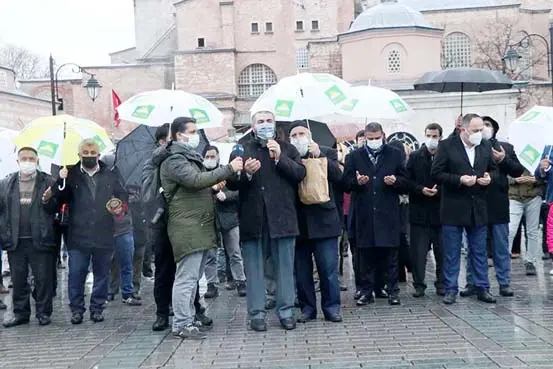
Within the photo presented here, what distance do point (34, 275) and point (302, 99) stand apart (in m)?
3.82

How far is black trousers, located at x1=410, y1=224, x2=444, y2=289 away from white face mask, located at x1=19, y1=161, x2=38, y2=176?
184 inches

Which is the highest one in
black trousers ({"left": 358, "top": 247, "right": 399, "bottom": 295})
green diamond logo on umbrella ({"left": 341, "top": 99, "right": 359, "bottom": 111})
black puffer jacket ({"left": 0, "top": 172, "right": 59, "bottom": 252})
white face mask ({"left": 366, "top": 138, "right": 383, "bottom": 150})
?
green diamond logo on umbrella ({"left": 341, "top": 99, "right": 359, "bottom": 111})

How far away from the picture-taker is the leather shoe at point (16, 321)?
9.74m

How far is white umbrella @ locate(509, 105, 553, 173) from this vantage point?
1056cm

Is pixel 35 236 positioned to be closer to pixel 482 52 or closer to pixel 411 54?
pixel 411 54

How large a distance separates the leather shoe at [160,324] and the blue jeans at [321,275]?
58.7 inches

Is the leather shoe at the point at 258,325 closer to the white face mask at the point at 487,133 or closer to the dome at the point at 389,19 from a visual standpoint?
the white face mask at the point at 487,133

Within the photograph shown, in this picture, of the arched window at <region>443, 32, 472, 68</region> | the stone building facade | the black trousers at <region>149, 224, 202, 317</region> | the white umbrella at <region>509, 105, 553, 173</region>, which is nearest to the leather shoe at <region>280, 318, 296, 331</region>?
the black trousers at <region>149, 224, 202, 317</region>

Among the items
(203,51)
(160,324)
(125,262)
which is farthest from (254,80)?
(160,324)

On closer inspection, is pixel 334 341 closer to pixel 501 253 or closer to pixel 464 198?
pixel 464 198

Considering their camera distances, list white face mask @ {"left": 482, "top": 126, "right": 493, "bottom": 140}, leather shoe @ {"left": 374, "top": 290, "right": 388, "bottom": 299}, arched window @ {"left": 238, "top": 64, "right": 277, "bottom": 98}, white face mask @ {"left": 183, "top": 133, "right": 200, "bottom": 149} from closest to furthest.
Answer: white face mask @ {"left": 183, "top": 133, "right": 200, "bottom": 149} → white face mask @ {"left": 482, "top": 126, "right": 493, "bottom": 140} → leather shoe @ {"left": 374, "top": 290, "right": 388, "bottom": 299} → arched window @ {"left": 238, "top": 64, "right": 277, "bottom": 98}

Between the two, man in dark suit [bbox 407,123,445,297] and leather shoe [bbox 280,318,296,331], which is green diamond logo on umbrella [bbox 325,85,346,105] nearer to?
man in dark suit [bbox 407,123,445,297]

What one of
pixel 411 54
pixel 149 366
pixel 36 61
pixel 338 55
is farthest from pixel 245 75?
pixel 149 366

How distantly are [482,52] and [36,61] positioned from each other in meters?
52.4
